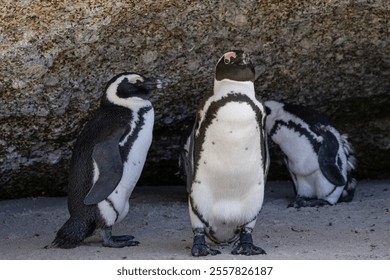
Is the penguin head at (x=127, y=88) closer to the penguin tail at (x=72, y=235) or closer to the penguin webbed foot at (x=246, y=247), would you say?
the penguin tail at (x=72, y=235)

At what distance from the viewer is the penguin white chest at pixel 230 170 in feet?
11.4

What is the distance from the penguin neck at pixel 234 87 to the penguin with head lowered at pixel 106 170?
1.50ft

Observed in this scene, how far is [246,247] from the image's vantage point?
355 cm

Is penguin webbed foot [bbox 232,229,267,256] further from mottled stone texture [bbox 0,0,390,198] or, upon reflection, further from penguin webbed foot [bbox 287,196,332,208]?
penguin webbed foot [bbox 287,196,332,208]

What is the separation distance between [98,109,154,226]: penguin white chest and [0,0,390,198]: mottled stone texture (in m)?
0.36

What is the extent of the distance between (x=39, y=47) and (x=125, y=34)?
1.12 feet

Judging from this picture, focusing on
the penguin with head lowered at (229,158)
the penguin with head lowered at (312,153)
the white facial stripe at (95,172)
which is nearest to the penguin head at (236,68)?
the penguin with head lowered at (229,158)

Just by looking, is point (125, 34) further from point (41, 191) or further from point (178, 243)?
point (41, 191)

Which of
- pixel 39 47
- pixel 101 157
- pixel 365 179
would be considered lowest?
pixel 365 179

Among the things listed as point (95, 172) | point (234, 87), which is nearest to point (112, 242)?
point (95, 172)

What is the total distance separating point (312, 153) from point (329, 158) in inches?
3.2

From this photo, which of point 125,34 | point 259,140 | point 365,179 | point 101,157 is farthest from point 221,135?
point 365,179

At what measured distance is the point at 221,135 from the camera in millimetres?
3496

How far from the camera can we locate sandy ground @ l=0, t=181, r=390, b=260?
357 centimetres
